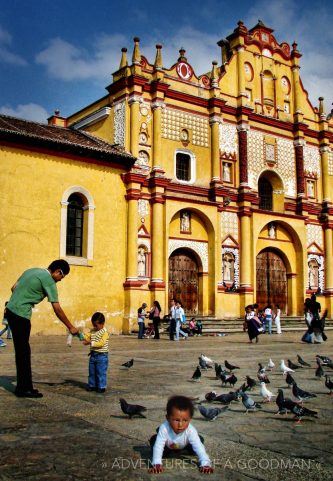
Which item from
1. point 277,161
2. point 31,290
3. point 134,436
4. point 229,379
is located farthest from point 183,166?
point 134,436

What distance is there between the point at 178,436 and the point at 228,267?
22.5 m

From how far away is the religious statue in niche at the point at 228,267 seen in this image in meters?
25.9

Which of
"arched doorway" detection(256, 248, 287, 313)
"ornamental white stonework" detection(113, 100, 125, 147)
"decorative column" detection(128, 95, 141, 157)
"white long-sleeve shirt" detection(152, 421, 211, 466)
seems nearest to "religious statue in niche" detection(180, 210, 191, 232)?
"decorative column" detection(128, 95, 141, 157)

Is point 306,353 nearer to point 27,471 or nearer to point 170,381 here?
point 170,381

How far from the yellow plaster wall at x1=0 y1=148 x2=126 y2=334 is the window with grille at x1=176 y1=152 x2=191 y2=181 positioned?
342 centimetres

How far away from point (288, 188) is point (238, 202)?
149 inches

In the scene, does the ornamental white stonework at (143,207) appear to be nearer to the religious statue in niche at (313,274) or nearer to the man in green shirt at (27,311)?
the religious statue in niche at (313,274)

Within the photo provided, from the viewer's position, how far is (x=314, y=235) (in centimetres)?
2955

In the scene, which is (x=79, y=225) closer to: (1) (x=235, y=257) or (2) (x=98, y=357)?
(1) (x=235, y=257)

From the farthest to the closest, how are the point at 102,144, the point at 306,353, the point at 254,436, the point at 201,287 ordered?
the point at 201,287 → the point at 102,144 → the point at 306,353 → the point at 254,436

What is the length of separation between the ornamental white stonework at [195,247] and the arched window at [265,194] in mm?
4765

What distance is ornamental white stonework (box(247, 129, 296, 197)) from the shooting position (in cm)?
2755

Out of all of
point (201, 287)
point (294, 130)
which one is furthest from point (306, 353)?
point (294, 130)

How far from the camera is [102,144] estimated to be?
2369cm
